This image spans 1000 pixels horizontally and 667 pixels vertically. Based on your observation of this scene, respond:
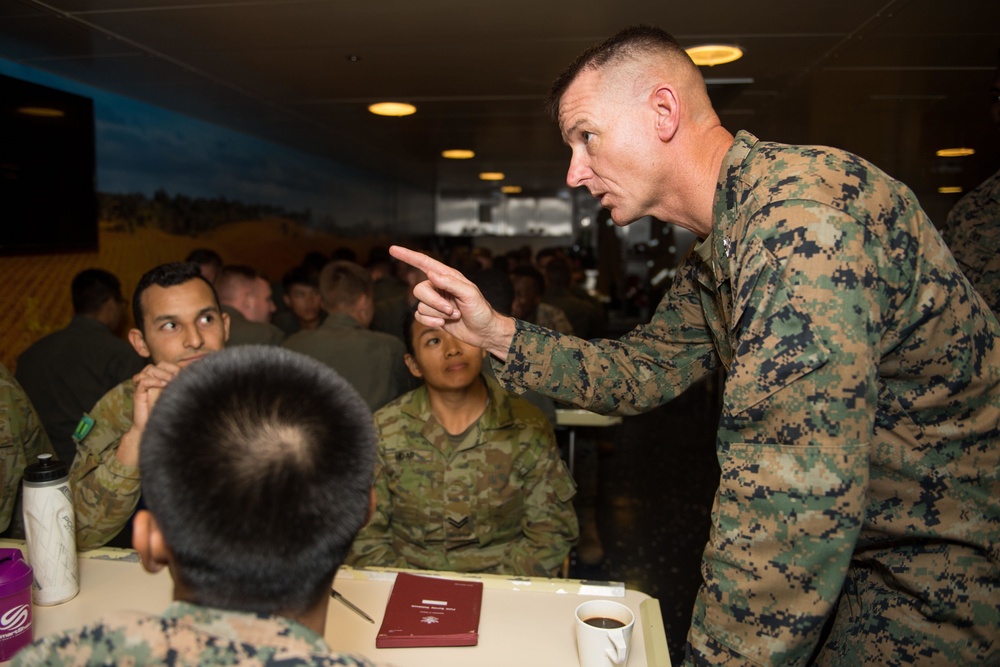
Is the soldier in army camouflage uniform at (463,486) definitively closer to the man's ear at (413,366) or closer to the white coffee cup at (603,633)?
the man's ear at (413,366)

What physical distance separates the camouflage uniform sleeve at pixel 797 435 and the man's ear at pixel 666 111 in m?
0.31

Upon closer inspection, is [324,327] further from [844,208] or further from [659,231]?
[659,231]

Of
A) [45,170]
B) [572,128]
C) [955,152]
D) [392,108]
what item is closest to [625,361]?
[572,128]

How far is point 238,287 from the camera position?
4.45m

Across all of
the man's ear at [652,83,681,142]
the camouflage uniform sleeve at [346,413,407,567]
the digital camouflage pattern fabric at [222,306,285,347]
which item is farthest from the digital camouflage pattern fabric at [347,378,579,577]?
the digital camouflage pattern fabric at [222,306,285,347]

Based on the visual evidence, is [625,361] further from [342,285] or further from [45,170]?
[45,170]

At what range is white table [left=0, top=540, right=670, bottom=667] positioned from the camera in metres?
1.23

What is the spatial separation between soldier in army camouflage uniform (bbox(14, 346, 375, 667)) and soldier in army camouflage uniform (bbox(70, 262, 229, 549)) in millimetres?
1044

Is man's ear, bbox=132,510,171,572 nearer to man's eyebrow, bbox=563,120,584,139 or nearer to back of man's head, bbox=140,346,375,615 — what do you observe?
back of man's head, bbox=140,346,375,615

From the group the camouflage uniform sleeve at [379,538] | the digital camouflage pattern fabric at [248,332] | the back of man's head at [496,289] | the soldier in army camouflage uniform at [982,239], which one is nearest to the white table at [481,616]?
the camouflage uniform sleeve at [379,538]

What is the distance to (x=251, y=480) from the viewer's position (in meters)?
0.72

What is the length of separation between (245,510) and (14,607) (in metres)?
0.77

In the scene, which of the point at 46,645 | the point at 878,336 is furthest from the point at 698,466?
the point at 46,645

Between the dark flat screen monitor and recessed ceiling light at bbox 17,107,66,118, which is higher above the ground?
recessed ceiling light at bbox 17,107,66,118
